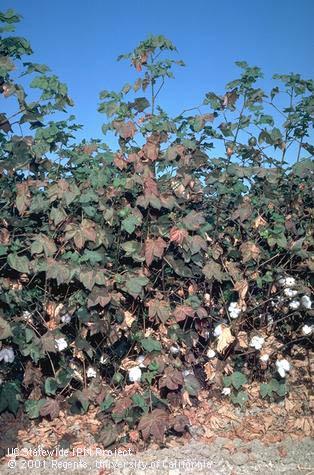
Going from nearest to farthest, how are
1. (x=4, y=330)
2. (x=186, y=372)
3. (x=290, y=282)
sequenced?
(x=4, y=330), (x=186, y=372), (x=290, y=282)

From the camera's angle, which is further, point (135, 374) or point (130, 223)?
point (135, 374)

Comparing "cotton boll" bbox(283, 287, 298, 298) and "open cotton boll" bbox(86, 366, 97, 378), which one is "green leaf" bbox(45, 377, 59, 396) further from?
"cotton boll" bbox(283, 287, 298, 298)

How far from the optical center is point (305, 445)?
11.3ft

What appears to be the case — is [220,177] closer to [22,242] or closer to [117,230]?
[117,230]

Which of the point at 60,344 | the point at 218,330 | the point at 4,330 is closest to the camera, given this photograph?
the point at 4,330

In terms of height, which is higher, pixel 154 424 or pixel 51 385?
pixel 51 385

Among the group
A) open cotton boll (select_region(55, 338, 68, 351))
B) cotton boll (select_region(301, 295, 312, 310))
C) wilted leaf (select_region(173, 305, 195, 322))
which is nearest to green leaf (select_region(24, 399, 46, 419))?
open cotton boll (select_region(55, 338, 68, 351))

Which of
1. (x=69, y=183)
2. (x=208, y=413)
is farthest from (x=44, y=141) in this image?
(x=208, y=413)

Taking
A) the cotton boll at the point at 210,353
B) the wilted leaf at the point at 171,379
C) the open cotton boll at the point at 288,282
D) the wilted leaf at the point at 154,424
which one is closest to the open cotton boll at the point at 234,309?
the cotton boll at the point at 210,353

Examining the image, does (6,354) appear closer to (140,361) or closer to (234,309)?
(140,361)

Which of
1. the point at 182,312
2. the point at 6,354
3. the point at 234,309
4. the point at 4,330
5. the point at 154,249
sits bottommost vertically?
the point at 6,354

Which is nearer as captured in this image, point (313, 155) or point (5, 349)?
point (5, 349)

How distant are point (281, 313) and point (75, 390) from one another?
80.3 inches

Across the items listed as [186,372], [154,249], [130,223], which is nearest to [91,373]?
[186,372]
